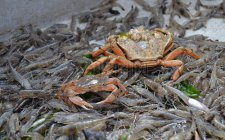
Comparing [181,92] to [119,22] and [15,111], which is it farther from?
[119,22]

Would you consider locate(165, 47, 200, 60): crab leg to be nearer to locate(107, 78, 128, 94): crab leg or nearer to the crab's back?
the crab's back

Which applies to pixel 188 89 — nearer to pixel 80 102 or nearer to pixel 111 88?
pixel 111 88

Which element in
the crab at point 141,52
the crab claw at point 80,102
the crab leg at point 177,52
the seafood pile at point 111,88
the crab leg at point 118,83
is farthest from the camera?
the crab leg at point 177,52

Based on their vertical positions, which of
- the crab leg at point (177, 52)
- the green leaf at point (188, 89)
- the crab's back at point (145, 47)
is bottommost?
the green leaf at point (188, 89)

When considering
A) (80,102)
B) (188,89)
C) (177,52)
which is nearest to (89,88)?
(80,102)

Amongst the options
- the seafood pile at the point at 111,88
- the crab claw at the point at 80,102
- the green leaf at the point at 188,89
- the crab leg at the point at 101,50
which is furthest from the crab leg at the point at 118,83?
the crab leg at the point at 101,50

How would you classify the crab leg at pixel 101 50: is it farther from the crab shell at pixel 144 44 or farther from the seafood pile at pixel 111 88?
the crab shell at pixel 144 44

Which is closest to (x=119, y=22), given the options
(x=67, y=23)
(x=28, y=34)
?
(x=67, y=23)
